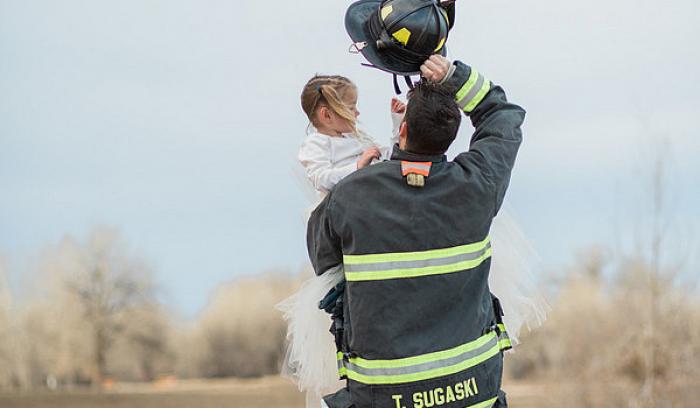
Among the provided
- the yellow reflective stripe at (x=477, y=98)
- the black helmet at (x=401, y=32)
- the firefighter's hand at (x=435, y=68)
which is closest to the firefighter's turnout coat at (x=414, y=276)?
the yellow reflective stripe at (x=477, y=98)

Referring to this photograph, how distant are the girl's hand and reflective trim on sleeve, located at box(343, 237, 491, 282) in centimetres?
74

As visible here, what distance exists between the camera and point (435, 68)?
3734mm

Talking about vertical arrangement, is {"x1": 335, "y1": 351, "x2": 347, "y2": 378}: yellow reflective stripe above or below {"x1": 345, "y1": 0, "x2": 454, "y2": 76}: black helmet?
below

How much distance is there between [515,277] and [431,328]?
0.74m

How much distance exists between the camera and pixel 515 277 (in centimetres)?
410

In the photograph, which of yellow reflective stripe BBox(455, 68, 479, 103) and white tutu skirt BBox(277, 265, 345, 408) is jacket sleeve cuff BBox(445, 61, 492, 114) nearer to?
yellow reflective stripe BBox(455, 68, 479, 103)

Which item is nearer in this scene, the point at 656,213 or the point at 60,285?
the point at 656,213

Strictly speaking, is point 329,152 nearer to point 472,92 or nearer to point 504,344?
point 472,92

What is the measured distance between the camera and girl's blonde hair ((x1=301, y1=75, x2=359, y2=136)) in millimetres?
4098

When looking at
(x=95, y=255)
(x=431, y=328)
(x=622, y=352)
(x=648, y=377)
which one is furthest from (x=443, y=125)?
(x=95, y=255)

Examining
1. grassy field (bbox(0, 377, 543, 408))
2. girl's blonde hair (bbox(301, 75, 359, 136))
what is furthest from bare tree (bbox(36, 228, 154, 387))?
girl's blonde hair (bbox(301, 75, 359, 136))

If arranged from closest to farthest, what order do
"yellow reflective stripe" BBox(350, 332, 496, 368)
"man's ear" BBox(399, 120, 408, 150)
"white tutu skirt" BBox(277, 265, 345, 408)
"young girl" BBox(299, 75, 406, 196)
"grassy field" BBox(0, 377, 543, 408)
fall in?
"yellow reflective stripe" BBox(350, 332, 496, 368) < "man's ear" BBox(399, 120, 408, 150) < "white tutu skirt" BBox(277, 265, 345, 408) < "young girl" BBox(299, 75, 406, 196) < "grassy field" BBox(0, 377, 543, 408)

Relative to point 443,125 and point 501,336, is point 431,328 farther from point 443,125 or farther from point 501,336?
point 443,125

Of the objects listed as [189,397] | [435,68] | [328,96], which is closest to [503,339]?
[435,68]
